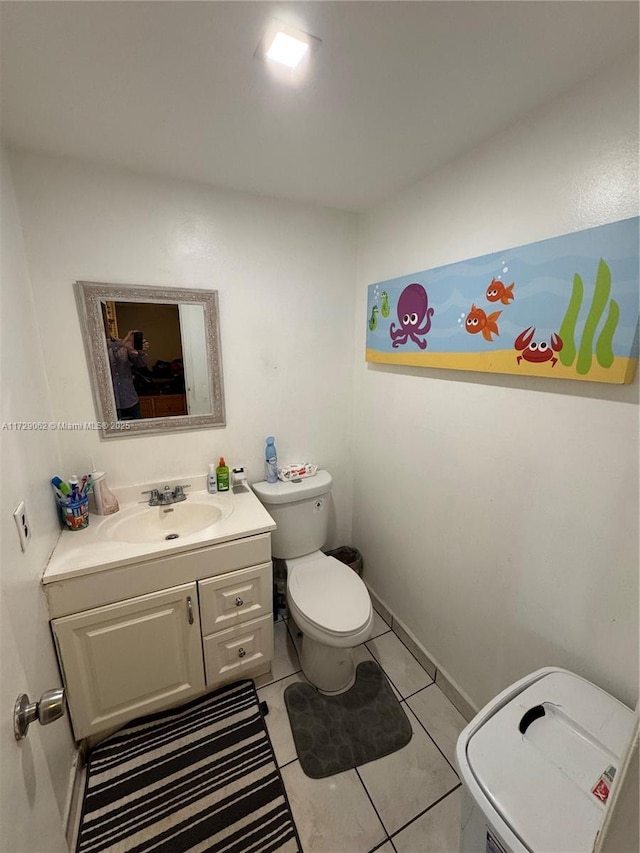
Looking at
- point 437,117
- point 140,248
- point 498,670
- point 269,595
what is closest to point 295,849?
point 269,595

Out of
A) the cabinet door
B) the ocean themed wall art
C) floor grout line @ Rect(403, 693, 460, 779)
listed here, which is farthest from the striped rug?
the ocean themed wall art

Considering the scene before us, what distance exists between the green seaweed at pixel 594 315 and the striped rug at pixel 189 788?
169 centimetres

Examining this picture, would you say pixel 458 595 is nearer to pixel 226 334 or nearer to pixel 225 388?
pixel 225 388

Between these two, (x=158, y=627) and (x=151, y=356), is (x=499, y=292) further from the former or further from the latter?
(x=158, y=627)

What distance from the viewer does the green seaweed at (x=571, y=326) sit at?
3.00 ft

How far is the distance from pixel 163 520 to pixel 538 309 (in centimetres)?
165

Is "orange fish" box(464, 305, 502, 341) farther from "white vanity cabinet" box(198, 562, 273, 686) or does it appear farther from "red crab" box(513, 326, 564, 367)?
"white vanity cabinet" box(198, 562, 273, 686)

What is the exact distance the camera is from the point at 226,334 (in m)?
1.62

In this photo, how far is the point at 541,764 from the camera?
84 cm

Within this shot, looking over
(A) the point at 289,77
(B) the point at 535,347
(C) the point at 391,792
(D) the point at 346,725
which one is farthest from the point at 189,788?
(A) the point at 289,77

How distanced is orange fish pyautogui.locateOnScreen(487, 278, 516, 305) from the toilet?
3.73 feet

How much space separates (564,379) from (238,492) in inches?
55.3

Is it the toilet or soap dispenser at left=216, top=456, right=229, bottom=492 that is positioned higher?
soap dispenser at left=216, top=456, right=229, bottom=492

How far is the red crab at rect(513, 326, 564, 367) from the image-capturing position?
979 mm
